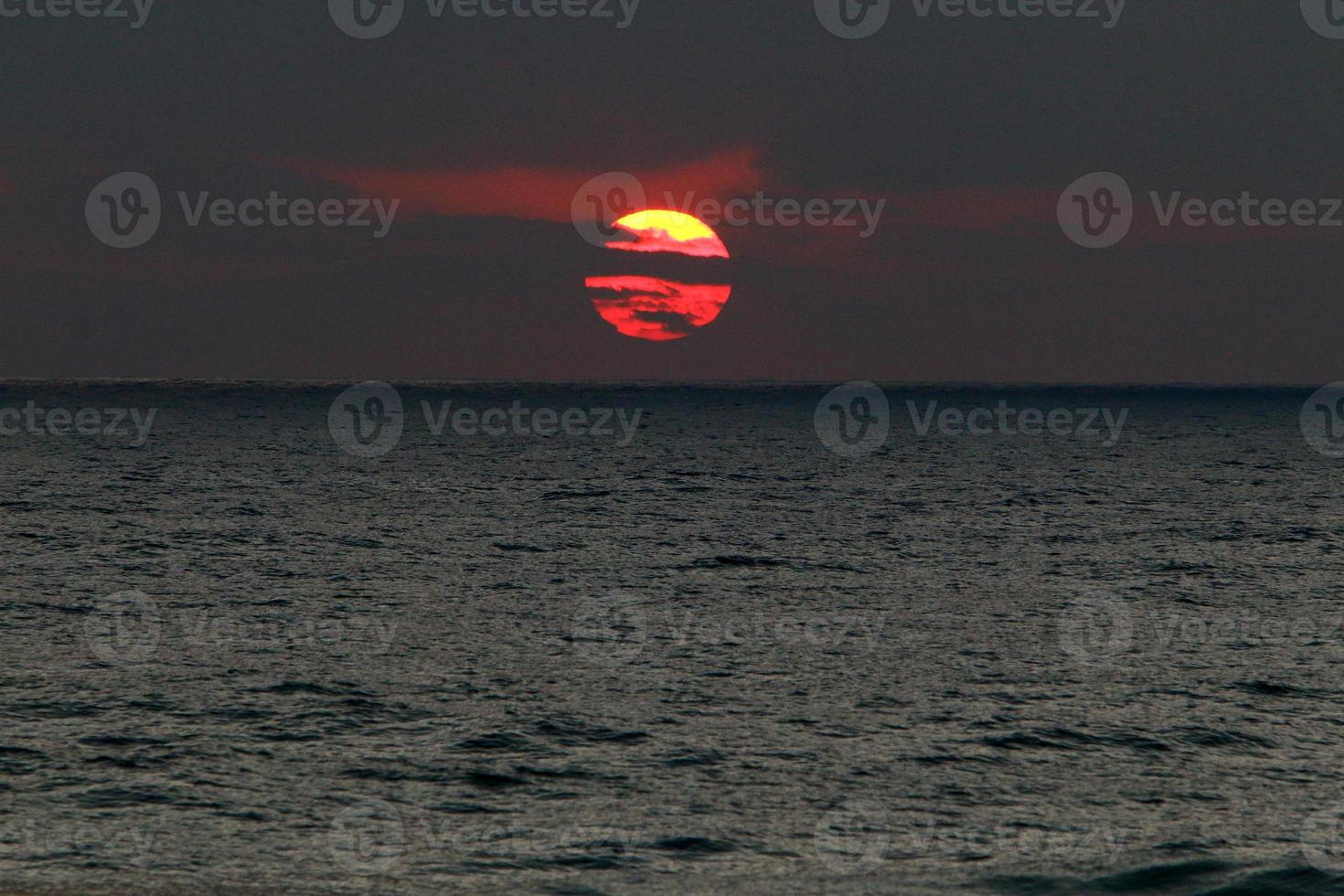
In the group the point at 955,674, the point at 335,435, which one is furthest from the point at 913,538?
the point at 335,435

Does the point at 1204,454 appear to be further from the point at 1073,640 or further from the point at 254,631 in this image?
the point at 254,631

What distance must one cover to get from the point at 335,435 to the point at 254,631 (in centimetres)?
12928

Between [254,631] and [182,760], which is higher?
[254,631]

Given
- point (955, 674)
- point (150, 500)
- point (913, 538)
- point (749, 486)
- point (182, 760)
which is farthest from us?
point (749, 486)

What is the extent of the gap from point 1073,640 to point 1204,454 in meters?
102

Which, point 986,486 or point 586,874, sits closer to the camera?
point 586,874

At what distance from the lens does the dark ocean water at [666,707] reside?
18.4m

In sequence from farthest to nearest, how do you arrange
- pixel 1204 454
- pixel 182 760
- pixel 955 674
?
pixel 1204 454 → pixel 955 674 → pixel 182 760

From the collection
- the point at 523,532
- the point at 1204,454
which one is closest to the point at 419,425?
the point at 1204,454

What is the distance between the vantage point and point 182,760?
22.0 metres

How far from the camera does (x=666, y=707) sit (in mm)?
26297

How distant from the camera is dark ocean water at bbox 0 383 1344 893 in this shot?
1842cm

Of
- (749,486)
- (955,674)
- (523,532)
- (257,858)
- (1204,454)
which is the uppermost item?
(1204,454)

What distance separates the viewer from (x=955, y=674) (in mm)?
29250
